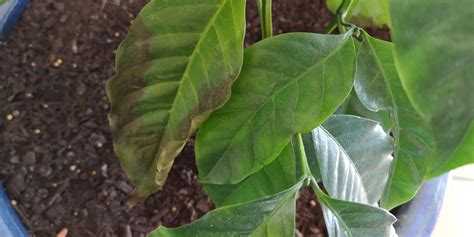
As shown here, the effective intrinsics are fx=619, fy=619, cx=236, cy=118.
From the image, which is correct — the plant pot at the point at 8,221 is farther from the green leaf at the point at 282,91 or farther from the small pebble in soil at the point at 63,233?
the green leaf at the point at 282,91

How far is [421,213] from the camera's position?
76 cm

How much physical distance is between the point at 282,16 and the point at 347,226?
18.2 inches

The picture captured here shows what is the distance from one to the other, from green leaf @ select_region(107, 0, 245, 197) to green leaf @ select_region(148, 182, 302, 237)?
0.22 ft

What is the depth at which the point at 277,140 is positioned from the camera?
52 centimetres

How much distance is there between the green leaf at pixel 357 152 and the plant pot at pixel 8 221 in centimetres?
37

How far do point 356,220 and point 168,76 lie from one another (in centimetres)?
20

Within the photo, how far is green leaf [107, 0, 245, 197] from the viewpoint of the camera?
1.67 feet

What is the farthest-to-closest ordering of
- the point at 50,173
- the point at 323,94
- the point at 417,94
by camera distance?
the point at 50,173 < the point at 323,94 < the point at 417,94

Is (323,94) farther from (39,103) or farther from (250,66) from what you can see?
(39,103)

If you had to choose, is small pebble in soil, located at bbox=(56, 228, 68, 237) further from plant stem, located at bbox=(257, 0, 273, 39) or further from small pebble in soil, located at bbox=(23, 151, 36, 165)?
plant stem, located at bbox=(257, 0, 273, 39)

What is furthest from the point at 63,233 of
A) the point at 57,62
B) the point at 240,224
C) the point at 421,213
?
the point at 421,213

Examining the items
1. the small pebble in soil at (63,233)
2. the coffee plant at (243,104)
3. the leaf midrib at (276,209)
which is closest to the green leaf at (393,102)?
the coffee plant at (243,104)

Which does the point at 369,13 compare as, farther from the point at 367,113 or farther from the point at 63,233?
the point at 63,233

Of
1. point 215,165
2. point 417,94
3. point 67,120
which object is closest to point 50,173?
point 67,120
